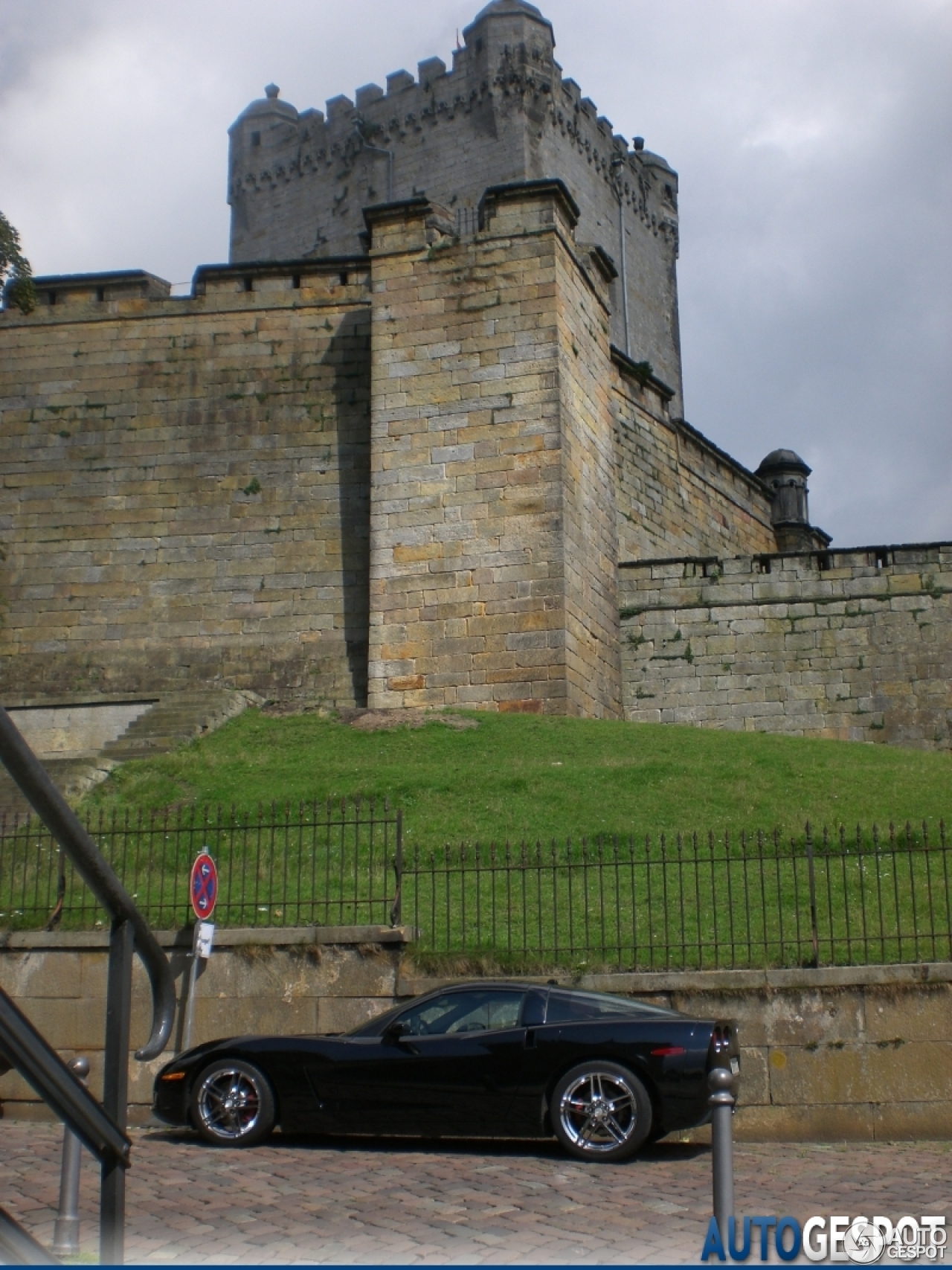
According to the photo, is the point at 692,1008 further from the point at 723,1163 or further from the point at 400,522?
the point at 400,522

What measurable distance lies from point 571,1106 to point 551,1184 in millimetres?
743

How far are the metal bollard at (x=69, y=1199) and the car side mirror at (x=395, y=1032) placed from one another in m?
2.92

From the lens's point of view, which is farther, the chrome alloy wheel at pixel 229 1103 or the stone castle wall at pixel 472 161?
the stone castle wall at pixel 472 161

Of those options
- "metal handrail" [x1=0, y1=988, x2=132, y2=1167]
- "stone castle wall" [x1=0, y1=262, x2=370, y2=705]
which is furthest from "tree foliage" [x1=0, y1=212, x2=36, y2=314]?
"metal handrail" [x1=0, y1=988, x2=132, y2=1167]

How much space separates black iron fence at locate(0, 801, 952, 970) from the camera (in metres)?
9.30

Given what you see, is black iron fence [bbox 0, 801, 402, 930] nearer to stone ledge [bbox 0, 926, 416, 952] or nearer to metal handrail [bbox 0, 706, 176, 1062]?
stone ledge [bbox 0, 926, 416, 952]

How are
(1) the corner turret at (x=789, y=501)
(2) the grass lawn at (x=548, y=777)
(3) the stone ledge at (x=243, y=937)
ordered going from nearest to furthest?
(3) the stone ledge at (x=243, y=937) < (2) the grass lawn at (x=548, y=777) < (1) the corner turret at (x=789, y=501)

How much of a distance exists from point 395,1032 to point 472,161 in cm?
3552

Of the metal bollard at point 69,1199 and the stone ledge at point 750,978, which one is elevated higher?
the stone ledge at point 750,978

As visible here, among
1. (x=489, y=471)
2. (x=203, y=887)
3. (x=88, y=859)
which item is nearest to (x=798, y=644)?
(x=489, y=471)

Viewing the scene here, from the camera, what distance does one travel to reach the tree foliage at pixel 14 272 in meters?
18.5

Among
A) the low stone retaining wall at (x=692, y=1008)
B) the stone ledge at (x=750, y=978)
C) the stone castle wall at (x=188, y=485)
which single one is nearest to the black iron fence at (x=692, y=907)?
the stone ledge at (x=750, y=978)

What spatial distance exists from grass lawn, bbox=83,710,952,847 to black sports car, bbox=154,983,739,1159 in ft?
11.1

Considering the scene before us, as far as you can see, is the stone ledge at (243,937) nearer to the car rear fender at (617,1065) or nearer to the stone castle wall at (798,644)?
the car rear fender at (617,1065)
